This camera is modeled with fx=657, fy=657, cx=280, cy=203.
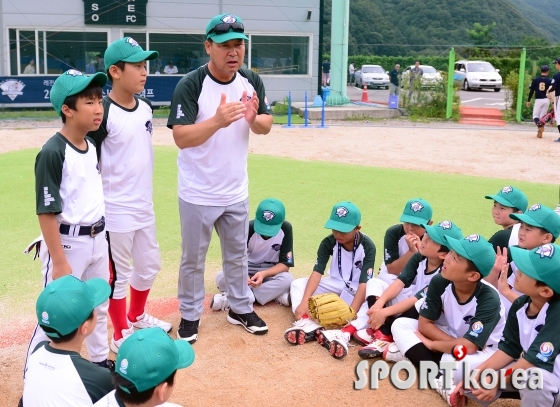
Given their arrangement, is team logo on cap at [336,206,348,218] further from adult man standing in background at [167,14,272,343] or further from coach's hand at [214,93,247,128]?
coach's hand at [214,93,247,128]

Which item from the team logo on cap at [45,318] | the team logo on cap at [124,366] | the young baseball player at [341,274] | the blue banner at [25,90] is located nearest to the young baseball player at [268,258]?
the young baseball player at [341,274]

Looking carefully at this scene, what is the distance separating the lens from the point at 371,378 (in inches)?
154

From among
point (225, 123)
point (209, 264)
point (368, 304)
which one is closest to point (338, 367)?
point (368, 304)

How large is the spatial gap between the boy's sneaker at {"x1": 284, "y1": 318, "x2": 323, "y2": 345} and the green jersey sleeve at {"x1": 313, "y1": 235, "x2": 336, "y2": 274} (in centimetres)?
50

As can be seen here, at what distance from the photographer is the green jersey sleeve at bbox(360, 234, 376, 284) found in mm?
4816

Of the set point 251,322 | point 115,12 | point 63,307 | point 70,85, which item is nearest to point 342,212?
point 251,322

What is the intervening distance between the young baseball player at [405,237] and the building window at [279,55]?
16865 mm

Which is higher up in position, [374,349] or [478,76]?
[478,76]

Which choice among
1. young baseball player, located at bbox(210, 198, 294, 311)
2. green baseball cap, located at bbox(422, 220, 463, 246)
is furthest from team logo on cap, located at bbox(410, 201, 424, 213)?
young baseball player, located at bbox(210, 198, 294, 311)

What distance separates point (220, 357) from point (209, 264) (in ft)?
6.45

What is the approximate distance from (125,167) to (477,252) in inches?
86.1

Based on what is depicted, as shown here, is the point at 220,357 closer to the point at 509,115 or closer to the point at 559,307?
the point at 559,307

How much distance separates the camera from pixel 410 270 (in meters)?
4.57

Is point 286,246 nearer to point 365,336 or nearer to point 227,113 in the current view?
point 365,336
